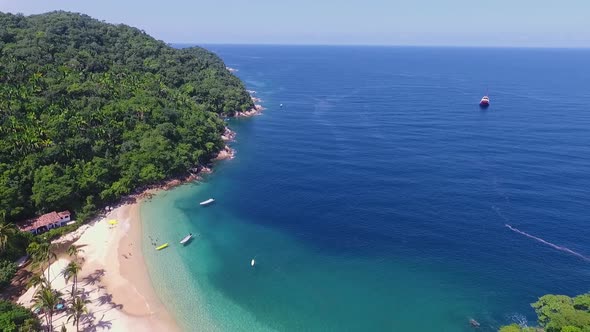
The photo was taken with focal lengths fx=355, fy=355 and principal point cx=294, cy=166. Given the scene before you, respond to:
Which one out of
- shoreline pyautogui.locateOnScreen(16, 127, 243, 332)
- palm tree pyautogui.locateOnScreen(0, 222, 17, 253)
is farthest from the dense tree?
palm tree pyautogui.locateOnScreen(0, 222, 17, 253)

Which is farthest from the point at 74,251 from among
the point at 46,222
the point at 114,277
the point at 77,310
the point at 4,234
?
the point at 77,310

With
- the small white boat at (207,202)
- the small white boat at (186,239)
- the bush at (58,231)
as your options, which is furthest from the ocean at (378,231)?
the bush at (58,231)

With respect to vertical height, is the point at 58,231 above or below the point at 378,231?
below

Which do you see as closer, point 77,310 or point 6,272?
point 77,310

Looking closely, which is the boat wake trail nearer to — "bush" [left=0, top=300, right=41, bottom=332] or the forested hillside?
the forested hillside

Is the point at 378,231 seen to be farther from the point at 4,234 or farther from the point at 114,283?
the point at 4,234

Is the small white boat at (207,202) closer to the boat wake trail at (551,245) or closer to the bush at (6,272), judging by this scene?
the bush at (6,272)
